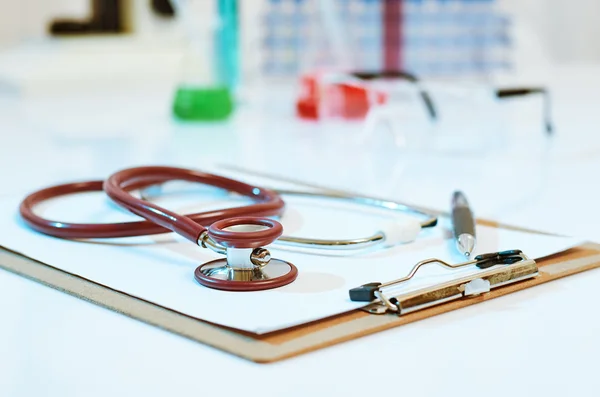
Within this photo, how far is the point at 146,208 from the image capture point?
48 cm

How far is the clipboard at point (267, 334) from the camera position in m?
0.35

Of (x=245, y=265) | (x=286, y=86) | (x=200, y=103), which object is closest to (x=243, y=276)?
(x=245, y=265)

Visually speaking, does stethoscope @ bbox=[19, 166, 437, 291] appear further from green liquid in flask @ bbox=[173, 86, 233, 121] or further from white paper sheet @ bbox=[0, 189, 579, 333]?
green liquid in flask @ bbox=[173, 86, 233, 121]

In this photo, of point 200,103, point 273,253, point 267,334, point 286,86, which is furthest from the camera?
point 286,86

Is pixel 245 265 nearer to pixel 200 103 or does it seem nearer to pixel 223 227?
pixel 223 227

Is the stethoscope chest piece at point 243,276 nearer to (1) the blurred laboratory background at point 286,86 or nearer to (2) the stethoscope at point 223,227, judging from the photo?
(2) the stethoscope at point 223,227

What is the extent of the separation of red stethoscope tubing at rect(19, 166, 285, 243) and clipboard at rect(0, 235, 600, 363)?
5 cm

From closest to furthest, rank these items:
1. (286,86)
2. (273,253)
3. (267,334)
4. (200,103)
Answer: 1. (267,334)
2. (273,253)
3. (200,103)
4. (286,86)

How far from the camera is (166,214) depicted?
47cm

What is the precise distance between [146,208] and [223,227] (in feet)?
0.26

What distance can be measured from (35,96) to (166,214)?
39.2 inches

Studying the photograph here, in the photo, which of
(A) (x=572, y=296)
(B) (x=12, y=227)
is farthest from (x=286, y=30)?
(A) (x=572, y=296)

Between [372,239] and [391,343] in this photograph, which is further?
[372,239]

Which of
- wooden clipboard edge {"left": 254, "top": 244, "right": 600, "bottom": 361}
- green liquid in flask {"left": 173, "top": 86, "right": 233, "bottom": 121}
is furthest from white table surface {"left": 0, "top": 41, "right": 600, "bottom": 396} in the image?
green liquid in flask {"left": 173, "top": 86, "right": 233, "bottom": 121}
